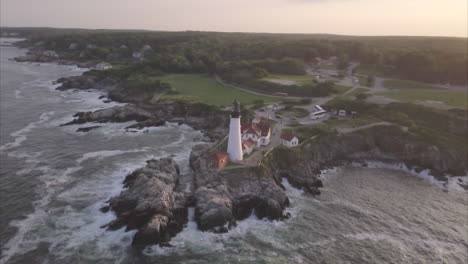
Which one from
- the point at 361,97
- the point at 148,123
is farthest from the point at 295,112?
the point at 148,123

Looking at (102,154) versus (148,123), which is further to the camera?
(148,123)

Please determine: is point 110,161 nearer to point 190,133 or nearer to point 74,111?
point 190,133

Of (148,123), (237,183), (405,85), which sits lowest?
(237,183)

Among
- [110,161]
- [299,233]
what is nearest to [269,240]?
[299,233]

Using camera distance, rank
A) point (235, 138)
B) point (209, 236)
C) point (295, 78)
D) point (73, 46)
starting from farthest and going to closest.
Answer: point (73, 46)
point (295, 78)
point (235, 138)
point (209, 236)

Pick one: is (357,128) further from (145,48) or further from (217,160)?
(145,48)

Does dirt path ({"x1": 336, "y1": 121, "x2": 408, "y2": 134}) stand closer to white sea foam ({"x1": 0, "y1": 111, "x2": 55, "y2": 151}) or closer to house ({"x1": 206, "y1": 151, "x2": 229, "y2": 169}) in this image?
house ({"x1": 206, "y1": 151, "x2": 229, "y2": 169})

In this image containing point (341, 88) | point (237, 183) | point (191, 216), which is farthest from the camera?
point (341, 88)

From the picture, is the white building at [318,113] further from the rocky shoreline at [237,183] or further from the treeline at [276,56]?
the treeline at [276,56]
